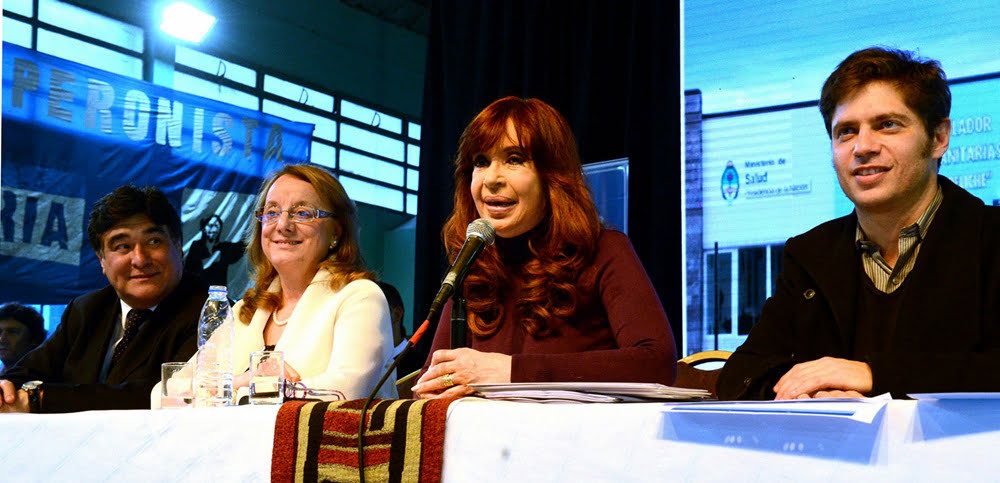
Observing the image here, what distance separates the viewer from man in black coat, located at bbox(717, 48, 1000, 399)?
1.52m

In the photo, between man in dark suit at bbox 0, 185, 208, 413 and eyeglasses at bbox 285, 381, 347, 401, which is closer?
eyeglasses at bbox 285, 381, 347, 401

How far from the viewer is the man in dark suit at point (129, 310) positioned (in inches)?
101

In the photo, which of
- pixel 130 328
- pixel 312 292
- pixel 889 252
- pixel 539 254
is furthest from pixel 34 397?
pixel 889 252

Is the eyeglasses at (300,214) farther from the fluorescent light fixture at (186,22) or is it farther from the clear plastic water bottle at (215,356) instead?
the fluorescent light fixture at (186,22)

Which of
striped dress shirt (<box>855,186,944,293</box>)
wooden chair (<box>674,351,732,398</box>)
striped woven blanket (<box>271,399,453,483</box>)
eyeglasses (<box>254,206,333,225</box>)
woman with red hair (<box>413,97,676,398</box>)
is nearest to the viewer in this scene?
striped woven blanket (<box>271,399,453,483</box>)

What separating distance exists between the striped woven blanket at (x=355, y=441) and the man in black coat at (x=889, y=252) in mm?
547

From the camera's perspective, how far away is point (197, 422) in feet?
4.53

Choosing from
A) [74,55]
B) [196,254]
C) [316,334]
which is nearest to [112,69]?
[74,55]

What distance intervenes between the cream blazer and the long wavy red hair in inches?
10.5

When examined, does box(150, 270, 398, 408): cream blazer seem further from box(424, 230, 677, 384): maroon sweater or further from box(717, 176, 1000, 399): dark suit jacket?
box(717, 176, 1000, 399): dark suit jacket

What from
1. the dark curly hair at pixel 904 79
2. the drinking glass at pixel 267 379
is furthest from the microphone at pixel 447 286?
the dark curly hair at pixel 904 79

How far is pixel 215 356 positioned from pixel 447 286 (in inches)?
27.0

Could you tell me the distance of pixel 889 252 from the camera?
Result: 1.65 meters

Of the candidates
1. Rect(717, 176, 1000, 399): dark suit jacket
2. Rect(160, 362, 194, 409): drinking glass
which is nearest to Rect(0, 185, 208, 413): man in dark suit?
Rect(160, 362, 194, 409): drinking glass
